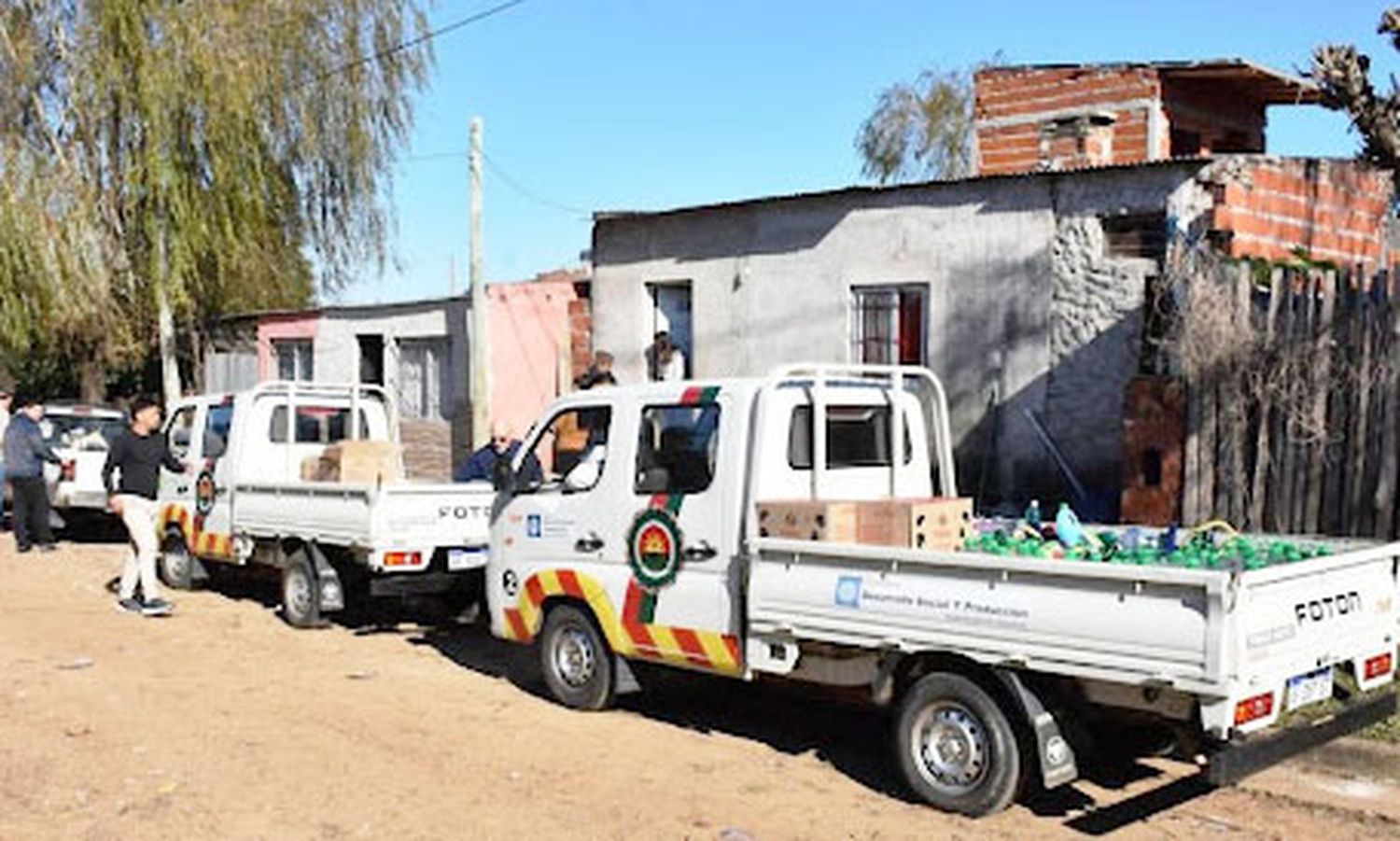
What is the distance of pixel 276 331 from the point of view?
78.3ft

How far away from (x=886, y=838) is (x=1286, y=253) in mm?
9029

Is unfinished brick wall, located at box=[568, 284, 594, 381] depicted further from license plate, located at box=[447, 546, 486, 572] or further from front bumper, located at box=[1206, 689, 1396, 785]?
front bumper, located at box=[1206, 689, 1396, 785]

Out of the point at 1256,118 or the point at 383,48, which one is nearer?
the point at 1256,118

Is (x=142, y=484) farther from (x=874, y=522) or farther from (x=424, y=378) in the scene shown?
(x=424, y=378)

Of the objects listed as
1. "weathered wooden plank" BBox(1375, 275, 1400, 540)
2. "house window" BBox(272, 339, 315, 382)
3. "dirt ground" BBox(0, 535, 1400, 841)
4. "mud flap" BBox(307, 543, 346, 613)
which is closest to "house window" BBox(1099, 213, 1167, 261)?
"weathered wooden plank" BBox(1375, 275, 1400, 540)

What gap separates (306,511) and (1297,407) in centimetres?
748

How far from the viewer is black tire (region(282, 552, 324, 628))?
35.0ft

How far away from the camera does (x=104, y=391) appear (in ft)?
83.7

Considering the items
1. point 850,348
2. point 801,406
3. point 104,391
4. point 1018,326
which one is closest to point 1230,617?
point 801,406

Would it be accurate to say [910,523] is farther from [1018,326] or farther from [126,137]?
[126,137]

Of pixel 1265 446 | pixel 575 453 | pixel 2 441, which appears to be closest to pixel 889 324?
pixel 1265 446

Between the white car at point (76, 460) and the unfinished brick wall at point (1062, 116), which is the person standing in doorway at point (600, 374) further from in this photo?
the unfinished brick wall at point (1062, 116)

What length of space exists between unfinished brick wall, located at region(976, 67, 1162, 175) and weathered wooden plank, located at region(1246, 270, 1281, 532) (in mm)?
9143

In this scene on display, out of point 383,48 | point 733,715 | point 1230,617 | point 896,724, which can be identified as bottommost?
point 733,715
